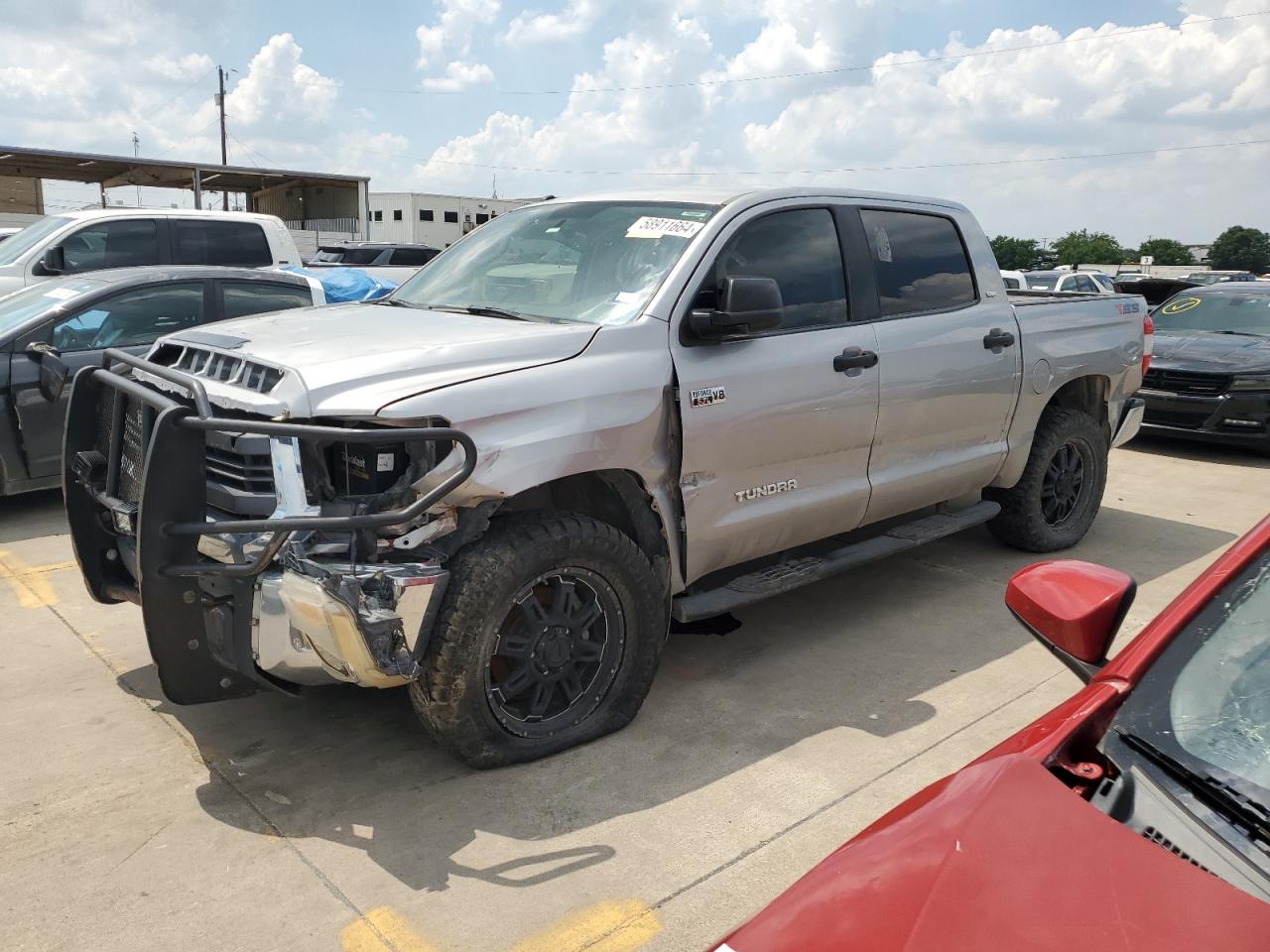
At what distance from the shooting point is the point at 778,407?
4.09m

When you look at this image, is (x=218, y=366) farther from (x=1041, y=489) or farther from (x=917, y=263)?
(x=1041, y=489)

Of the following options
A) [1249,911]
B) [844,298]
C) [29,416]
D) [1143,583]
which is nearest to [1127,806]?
[1249,911]

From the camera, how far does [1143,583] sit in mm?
5762

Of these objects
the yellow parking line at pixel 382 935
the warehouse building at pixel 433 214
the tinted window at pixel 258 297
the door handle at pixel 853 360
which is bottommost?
the yellow parking line at pixel 382 935

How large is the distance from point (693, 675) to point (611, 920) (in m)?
1.66


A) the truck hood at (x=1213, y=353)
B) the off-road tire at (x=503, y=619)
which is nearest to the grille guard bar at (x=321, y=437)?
the off-road tire at (x=503, y=619)

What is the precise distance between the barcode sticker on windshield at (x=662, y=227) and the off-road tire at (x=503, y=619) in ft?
4.21

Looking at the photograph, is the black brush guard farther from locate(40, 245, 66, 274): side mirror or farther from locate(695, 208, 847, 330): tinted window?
locate(40, 245, 66, 274): side mirror

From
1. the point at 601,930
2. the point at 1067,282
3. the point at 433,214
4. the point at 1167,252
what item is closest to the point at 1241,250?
the point at 1167,252

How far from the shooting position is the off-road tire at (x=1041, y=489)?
585cm

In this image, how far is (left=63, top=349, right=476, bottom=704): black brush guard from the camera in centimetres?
299

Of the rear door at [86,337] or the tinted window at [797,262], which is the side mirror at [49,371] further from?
the tinted window at [797,262]

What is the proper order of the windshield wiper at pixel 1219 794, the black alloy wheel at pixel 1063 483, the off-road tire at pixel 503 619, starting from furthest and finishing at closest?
1. the black alloy wheel at pixel 1063 483
2. the off-road tire at pixel 503 619
3. the windshield wiper at pixel 1219 794

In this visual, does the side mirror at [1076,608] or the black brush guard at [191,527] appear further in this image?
the black brush guard at [191,527]
